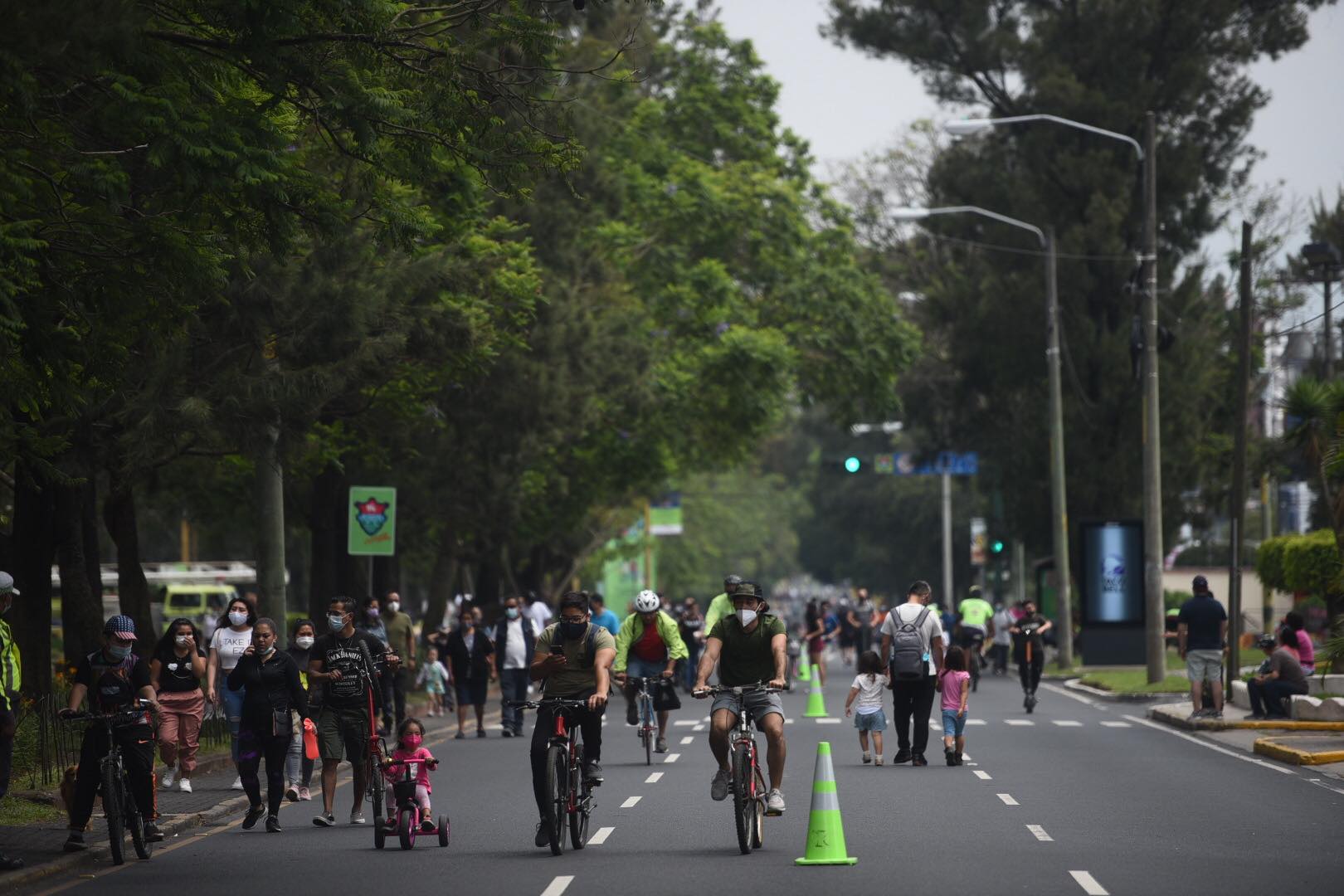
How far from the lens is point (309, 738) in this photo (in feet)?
60.0

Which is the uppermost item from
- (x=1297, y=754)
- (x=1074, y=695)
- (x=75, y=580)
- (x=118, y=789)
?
(x=75, y=580)

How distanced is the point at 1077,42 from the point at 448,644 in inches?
964

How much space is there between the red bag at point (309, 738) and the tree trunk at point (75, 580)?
23.7ft

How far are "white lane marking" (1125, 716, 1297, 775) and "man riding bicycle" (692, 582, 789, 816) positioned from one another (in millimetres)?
8253

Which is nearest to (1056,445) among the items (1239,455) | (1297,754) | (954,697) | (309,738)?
(1239,455)

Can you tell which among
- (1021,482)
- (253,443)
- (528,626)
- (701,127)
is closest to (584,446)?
(701,127)

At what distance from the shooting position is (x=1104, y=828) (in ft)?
52.7

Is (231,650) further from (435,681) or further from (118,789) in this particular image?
(435,681)

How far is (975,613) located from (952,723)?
14.0 meters

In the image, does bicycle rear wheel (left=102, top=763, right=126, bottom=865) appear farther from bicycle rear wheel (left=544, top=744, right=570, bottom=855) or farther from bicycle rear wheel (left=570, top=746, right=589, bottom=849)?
bicycle rear wheel (left=570, top=746, right=589, bottom=849)

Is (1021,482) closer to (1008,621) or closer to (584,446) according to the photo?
(1008,621)

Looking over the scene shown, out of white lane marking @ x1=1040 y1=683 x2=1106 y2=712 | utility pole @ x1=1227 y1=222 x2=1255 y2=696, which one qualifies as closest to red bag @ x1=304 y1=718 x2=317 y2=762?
utility pole @ x1=1227 y1=222 x2=1255 y2=696

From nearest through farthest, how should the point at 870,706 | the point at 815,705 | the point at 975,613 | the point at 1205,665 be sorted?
1. the point at 870,706
2. the point at 1205,665
3. the point at 815,705
4. the point at 975,613

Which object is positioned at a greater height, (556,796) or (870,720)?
(556,796)
